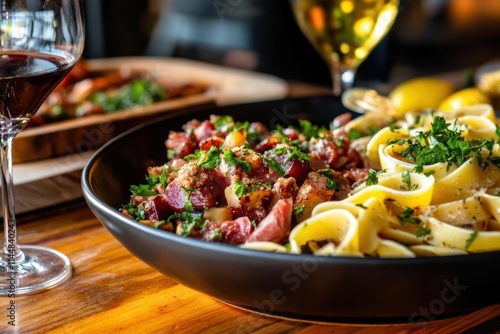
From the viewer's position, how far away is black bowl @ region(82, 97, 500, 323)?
4.47 feet

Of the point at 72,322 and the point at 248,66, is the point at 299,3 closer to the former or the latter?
the point at 72,322

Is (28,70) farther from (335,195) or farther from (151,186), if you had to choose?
(335,195)

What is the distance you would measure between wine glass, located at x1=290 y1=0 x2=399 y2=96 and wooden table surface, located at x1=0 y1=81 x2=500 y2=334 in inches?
58.1

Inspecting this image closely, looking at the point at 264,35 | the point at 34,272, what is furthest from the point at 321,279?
the point at 264,35

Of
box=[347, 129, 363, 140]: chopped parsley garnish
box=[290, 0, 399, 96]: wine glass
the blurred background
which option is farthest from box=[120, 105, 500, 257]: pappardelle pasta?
the blurred background

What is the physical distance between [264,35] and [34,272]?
4.72 meters

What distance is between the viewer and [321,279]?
1.37 meters

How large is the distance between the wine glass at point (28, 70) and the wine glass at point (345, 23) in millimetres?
1342

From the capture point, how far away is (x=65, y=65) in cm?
184

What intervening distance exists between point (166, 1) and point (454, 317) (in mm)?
5912

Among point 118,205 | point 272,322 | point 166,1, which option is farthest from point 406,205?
point 166,1

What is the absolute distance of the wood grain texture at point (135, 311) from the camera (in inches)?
62.0

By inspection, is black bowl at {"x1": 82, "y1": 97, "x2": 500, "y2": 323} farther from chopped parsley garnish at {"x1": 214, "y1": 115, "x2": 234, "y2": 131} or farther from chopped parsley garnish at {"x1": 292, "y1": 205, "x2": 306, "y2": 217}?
chopped parsley garnish at {"x1": 214, "y1": 115, "x2": 234, "y2": 131}

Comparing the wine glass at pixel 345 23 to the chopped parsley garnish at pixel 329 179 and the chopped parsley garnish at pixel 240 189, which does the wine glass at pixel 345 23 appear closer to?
the chopped parsley garnish at pixel 329 179
